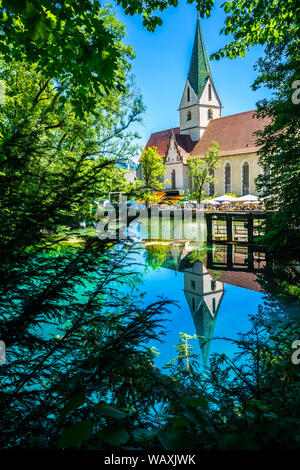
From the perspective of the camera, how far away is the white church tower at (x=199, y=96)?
5366 centimetres

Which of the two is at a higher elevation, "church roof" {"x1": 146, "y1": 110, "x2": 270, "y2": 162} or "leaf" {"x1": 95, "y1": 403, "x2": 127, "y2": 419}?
"church roof" {"x1": 146, "y1": 110, "x2": 270, "y2": 162}

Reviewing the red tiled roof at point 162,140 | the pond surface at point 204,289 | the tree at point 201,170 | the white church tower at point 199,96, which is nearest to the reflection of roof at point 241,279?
the pond surface at point 204,289

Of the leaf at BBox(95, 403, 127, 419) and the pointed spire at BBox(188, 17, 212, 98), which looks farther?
the pointed spire at BBox(188, 17, 212, 98)

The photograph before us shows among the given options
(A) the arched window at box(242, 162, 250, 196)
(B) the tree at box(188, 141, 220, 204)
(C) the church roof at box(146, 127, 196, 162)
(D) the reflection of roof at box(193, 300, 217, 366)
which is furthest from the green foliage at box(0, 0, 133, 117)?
(C) the church roof at box(146, 127, 196, 162)

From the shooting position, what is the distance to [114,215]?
7.00 ft

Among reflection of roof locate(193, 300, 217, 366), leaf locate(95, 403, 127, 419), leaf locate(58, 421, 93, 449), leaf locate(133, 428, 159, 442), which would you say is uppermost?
leaf locate(58, 421, 93, 449)

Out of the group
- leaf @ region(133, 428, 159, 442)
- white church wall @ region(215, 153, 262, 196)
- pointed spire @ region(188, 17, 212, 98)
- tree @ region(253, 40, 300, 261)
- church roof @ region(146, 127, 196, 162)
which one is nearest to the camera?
leaf @ region(133, 428, 159, 442)

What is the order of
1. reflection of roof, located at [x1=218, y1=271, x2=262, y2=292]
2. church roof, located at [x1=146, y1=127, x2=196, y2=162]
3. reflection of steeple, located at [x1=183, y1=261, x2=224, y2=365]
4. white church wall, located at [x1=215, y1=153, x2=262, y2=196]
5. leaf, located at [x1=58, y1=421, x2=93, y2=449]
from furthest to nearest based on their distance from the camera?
A: church roof, located at [x1=146, y1=127, x2=196, y2=162] < white church wall, located at [x1=215, y1=153, x2=262, y2=196] < reflection of roof, located at [x1=218, y1=271, x2=262, y2=292] < reflection of steeple, located at [x1=183, y1=261, x2=224, y2=365] < leaf, located at [x1=58, y1=421, x2=93, y2=449]

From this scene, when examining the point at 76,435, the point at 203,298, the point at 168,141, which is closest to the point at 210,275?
the point at 203,298

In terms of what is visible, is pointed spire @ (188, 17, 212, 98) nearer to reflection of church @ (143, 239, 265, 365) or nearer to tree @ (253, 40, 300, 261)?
reflection of church @ (143, 239, 265, 365)

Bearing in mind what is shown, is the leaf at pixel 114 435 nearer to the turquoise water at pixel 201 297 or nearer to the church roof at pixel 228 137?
the turquoise water at pixel 201 297

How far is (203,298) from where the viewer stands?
9.14m

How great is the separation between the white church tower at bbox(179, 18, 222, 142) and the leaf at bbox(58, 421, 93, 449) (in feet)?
193

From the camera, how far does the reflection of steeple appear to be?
677 cm
